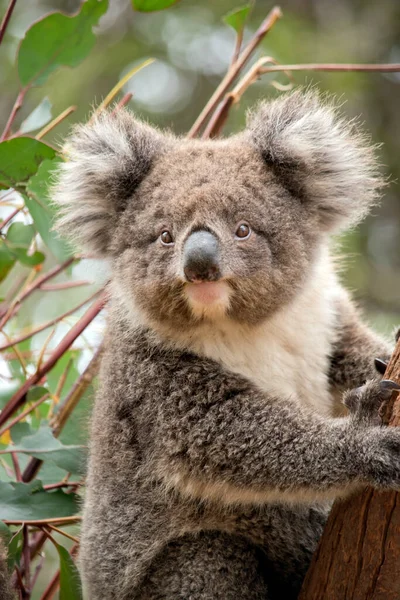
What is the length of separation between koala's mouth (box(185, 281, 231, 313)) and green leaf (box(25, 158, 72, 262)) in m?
0.69

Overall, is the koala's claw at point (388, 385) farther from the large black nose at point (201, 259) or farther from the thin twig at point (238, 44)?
the thin twig at point (238, 44)

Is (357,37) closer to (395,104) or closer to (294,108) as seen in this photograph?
(395,104)

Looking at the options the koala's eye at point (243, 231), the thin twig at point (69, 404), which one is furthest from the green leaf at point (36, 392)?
the koala's eye at point (243, 231)

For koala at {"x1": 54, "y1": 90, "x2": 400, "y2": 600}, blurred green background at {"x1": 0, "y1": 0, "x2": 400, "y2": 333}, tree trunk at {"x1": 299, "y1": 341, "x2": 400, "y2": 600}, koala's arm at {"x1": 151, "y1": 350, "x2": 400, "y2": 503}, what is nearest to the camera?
tree trunk at {"x1": 299, "y1": 341, "x2": 400, "y2": 600}

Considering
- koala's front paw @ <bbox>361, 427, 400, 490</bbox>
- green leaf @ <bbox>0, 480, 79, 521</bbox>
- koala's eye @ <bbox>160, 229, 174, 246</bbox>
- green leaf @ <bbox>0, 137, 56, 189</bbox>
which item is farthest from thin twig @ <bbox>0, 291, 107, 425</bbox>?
koala's front paw @ <bbox>361, 427, 400, 490</bbox>

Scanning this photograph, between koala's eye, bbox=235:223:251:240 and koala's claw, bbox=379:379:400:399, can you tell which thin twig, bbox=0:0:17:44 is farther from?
koala's claw, bbox=379:379:400:399

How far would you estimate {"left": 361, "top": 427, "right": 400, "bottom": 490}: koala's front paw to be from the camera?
2.47m

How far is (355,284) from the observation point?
7.20m

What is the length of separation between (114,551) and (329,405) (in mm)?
1005

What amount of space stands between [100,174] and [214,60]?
600 centimetres

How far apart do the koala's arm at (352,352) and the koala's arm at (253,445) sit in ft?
1.80

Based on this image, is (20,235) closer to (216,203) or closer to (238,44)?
(216,203)

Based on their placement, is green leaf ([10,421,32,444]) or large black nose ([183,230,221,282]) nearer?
large black nose ([183,230,221,282])

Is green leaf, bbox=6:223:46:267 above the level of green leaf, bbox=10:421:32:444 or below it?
above
